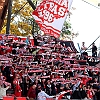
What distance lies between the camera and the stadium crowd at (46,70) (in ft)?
53.8

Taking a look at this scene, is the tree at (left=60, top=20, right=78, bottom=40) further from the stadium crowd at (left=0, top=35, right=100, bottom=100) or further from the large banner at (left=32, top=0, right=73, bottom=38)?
the large banner at (left=32, top=0, right=73, bottom=38)

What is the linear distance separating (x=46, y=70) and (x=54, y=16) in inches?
321

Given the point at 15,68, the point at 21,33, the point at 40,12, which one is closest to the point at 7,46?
the point at 15,68

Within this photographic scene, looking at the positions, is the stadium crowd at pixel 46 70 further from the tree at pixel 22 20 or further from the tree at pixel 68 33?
the tree at pixel 68 33

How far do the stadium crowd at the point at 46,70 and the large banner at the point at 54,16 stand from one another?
5958 mm

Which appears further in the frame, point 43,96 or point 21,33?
point 21,33

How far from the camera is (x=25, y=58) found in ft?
60.2

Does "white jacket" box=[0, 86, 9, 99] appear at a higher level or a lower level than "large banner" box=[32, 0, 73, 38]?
lower

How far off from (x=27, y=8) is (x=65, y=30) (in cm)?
464

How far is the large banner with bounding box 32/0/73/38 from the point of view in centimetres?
1025

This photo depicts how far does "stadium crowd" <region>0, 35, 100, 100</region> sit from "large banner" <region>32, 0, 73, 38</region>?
5.96 meters

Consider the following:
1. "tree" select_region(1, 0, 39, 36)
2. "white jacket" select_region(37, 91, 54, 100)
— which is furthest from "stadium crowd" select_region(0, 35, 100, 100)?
"tree" select_region(1, 0, 39, 36)

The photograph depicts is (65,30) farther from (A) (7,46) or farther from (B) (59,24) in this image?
(B) (59,24)

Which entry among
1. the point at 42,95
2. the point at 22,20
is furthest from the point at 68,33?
the point at 42,95
